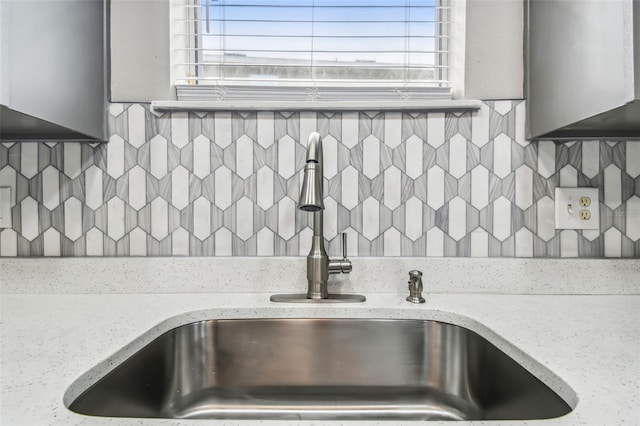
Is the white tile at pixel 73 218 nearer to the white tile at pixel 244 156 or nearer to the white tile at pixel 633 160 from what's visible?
the white tile at pixel 244 156

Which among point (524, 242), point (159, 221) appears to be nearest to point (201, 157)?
point (159, 221)

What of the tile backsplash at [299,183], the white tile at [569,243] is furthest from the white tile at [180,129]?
the white tile at [569,243]

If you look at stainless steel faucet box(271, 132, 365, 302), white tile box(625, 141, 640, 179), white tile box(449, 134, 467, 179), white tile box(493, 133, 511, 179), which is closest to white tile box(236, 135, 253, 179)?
stainless steel faucet box(271, 132, 365, 302)

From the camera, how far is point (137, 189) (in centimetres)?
97

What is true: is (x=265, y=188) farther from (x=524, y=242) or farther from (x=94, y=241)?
(x=524, y=242)

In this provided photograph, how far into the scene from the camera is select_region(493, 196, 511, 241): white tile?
968 mm

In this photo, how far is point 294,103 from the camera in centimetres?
97

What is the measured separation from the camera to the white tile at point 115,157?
97cm

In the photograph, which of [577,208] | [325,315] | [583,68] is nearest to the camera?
[583,68]

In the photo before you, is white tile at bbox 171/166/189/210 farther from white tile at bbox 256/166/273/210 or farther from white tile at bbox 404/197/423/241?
white tile at bbox 404/197/423/241

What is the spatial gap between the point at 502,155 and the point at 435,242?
0.28m

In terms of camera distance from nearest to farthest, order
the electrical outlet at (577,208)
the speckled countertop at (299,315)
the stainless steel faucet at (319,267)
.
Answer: the speckled countertop at (299,315) → the stainless steel faucet at (319,267) → the electrical outlet at (577,208)

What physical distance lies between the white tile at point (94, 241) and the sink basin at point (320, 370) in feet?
1.19

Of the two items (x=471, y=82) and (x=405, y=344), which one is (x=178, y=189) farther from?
(x=471, y=82)
